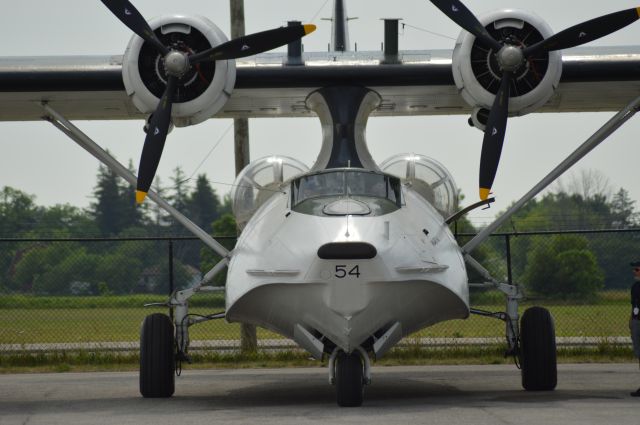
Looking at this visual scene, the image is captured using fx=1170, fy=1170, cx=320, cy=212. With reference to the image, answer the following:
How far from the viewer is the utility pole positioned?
19.3m

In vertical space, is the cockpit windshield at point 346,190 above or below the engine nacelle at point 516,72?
below

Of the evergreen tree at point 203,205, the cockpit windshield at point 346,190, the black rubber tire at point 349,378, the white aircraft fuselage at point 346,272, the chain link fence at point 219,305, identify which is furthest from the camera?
the evergreen tree at point 203,205

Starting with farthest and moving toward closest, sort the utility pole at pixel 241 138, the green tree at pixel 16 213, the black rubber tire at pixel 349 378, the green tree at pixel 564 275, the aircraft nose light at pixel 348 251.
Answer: the green tree at pixel 16 213 → the green tree at pixel 564 275 → the utility pole at pixel 241 138 → the black rubber tire at pixel 349 378 → the aircraft nose light at pixel 348 251

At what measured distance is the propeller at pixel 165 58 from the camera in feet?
41.0

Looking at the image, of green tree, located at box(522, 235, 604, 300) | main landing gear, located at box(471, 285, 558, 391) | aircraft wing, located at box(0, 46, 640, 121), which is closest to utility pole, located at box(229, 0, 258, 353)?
aircraft wing, located at box(0, 46, 640, 121)

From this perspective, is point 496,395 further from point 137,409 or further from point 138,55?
point 138,55

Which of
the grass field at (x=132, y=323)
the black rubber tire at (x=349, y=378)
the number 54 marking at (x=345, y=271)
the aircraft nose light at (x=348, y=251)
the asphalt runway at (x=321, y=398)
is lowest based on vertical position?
the asphalt runway at (x=321, y=398)

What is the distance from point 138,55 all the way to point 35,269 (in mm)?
24061

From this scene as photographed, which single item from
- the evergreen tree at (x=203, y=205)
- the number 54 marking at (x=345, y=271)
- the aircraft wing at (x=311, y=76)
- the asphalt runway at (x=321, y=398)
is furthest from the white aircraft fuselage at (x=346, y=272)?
the evergreen tree at (x=203, y=205)

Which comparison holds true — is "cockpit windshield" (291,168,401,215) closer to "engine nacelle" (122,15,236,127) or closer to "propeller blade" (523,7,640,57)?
"engine nacelle" (122,15,236,127)

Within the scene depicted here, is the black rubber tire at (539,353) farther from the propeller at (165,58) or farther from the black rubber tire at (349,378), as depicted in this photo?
the propeller at (165,58)

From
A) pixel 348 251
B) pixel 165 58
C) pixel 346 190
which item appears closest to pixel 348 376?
pixel 348 251

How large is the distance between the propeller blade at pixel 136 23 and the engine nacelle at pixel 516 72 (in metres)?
3.26

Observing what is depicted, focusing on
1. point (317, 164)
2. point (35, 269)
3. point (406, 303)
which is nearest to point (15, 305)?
point (35, 269)
